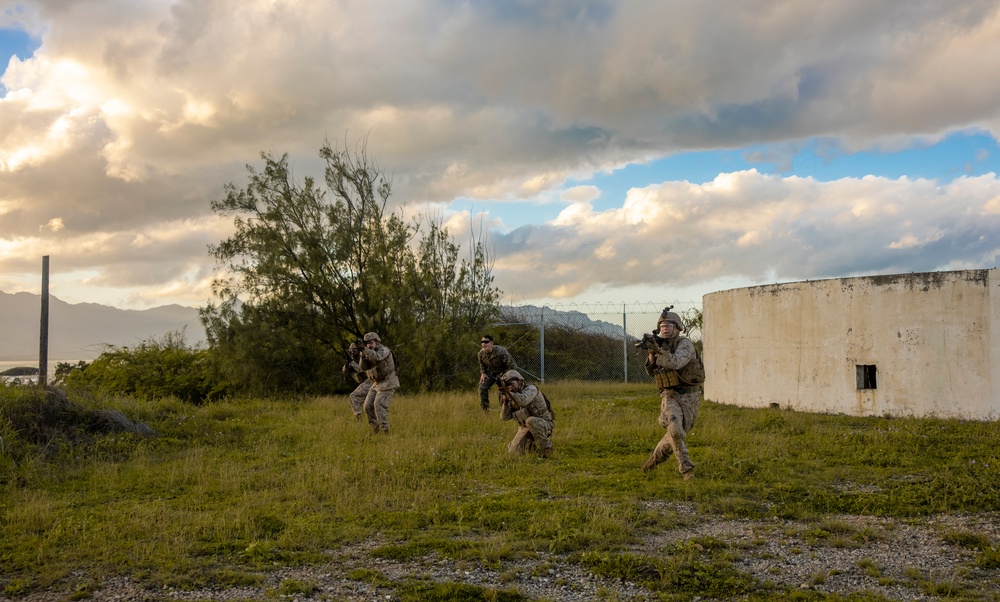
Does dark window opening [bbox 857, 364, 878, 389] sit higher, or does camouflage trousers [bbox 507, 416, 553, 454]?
dark window opening [bbox 857, 364, 878, 389]

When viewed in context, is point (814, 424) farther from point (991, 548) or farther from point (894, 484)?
point (991, 548)

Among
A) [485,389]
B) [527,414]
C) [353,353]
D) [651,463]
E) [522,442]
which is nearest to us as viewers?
[651,463]

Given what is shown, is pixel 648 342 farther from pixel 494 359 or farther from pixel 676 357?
pixel 494 359

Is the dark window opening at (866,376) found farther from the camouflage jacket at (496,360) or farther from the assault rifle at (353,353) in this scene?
the assault rifle at (353,353)

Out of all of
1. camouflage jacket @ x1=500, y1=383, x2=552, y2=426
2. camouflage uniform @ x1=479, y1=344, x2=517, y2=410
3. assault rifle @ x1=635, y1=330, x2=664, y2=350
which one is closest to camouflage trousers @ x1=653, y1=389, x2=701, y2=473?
assault rifle @ x1=635, y1=330, x2=664, y2=350

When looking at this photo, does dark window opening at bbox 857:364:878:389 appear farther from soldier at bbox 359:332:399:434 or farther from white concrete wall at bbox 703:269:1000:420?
soldier at bbox 359:332:399:434

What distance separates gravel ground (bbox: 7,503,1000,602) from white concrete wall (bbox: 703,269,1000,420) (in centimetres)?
713

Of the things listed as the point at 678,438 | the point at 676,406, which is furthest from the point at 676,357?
the point at 678,438

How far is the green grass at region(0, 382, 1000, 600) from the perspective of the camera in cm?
561

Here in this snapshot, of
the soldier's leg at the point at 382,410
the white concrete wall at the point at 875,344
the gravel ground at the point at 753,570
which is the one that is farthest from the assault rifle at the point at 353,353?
the white concrete wall at the point at 875,344

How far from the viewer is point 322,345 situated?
1909 cm

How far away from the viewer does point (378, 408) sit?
38.7 ft

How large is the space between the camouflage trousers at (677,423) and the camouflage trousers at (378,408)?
15.5ft

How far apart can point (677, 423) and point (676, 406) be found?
0.70 ft
